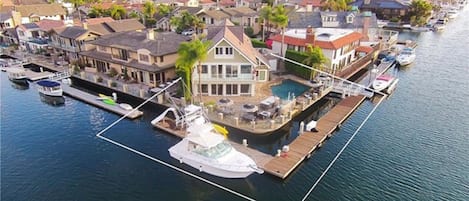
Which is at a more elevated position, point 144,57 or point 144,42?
point 144,42

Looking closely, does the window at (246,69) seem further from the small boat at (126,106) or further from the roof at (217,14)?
the roof at (217,14)

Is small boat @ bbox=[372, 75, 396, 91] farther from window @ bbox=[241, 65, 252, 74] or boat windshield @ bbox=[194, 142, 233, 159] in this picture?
boat windshield @ bbox=[194, 142, 233, 159]

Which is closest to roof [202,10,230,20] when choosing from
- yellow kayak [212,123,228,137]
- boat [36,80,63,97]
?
boat [36,80,63,97]

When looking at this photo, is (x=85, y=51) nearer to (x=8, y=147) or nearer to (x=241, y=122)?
(x=8, y=147)

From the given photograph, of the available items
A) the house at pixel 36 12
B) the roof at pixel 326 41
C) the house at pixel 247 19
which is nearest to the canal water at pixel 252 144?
the roof at pixel 326 41

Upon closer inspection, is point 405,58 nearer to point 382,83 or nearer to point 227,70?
point 382,83

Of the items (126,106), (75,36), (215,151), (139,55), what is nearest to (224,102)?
(215,151)
